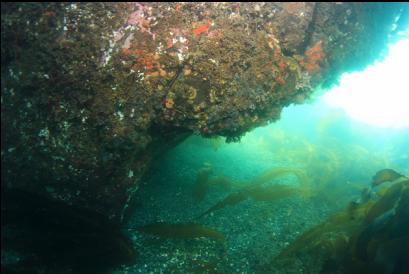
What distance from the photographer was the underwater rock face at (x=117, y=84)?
9.60 feet

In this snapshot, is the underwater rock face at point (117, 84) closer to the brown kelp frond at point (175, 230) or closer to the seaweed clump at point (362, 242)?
the brown kelp frond at point (175, 230)

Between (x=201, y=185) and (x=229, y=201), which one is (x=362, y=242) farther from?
(x=201, y=185)

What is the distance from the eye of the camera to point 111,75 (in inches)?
119

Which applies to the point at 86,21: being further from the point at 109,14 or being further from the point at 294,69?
the point at 294,69

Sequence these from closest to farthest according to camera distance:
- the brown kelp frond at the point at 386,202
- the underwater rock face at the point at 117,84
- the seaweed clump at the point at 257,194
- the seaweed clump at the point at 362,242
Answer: the underwater rock face at the point at 117,84
the seaweed clump at the point at 362,242
the brown kelp frond at the point at 386,202
the seaweed clump at the point at 257,194

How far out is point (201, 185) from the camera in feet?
16.8

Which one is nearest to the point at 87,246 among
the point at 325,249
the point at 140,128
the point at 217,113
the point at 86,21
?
the point at 140,128

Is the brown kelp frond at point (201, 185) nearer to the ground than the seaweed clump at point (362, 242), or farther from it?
farther from it

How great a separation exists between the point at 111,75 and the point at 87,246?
1.97 metres

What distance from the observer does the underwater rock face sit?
9.60 ft

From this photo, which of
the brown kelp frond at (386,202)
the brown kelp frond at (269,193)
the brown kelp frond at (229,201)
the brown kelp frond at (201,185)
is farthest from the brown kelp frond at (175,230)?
the brown kelp frond at (386,202)

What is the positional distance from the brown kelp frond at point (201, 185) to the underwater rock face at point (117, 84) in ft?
5.48

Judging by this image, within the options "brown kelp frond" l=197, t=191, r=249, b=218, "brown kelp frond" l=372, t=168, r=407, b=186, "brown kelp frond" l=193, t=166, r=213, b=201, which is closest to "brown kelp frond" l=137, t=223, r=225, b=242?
"brown kelp frond" l=197, t=191, r=249, b=218

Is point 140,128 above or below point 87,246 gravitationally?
above
